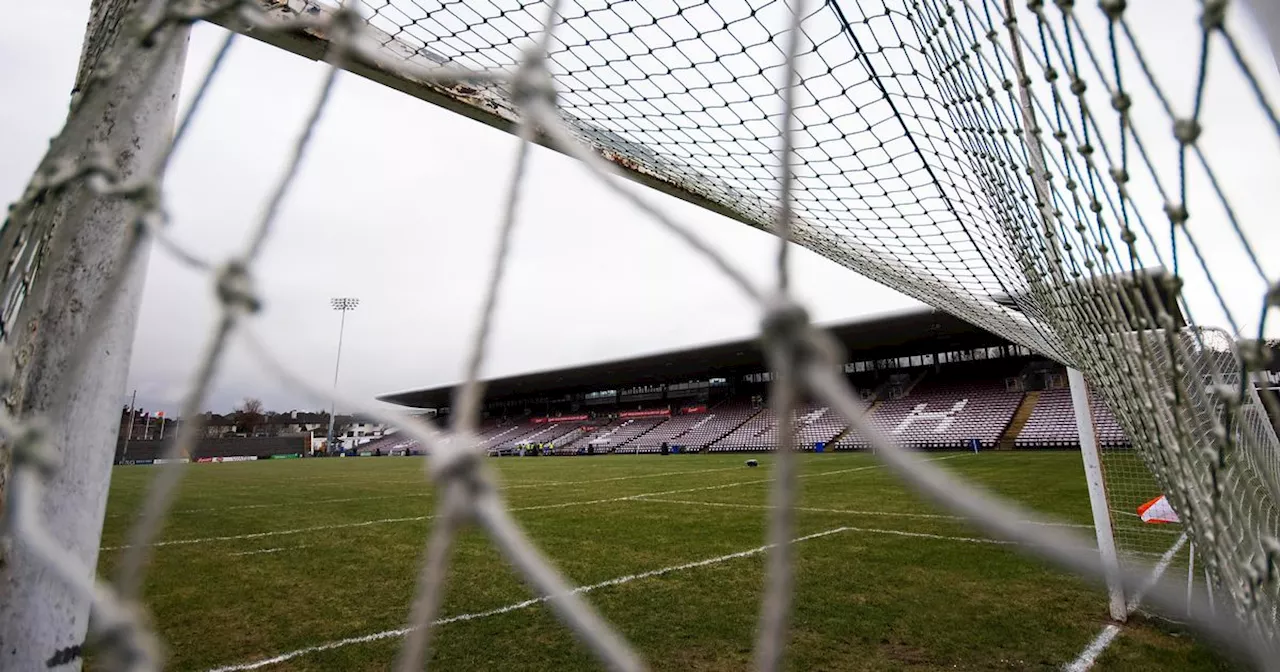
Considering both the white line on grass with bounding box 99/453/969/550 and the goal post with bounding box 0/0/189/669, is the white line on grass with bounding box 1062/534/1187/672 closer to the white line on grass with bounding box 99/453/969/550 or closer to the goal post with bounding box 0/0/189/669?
the goal post with bounding box 0/0/189/669

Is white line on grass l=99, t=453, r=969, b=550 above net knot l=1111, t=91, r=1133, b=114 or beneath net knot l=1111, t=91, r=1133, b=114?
beneath

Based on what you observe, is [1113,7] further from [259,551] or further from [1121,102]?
[259,551]

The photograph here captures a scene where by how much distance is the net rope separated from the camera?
0.62 m

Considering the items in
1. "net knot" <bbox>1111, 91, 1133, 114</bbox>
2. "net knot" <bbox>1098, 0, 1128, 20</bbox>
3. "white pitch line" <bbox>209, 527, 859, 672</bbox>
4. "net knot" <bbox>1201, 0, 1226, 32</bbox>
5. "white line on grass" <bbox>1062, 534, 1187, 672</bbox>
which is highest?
"net knot" <bbox>1098, 0, 1128, 20</bbox>

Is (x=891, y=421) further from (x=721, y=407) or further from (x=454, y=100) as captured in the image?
(x=454, y=100)

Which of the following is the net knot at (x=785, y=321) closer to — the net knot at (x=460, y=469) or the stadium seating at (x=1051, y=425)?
the net knot at (x=460, y=469)

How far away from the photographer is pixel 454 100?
6.99ft

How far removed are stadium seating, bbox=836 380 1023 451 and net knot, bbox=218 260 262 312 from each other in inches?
849

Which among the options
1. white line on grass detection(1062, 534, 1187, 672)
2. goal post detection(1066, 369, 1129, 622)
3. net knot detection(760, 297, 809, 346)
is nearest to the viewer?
net knot detection(760, 297, 809, 346)

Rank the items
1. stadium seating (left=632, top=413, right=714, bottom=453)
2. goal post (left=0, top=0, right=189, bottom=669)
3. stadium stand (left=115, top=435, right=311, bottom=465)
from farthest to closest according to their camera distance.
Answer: stadium stand (left=115, top=435, right=311, bottom=465)
stadium seating (left=632, top=413, right=714, bottom=453)
goal post (left=0, top=0, right=189, bottom=669)

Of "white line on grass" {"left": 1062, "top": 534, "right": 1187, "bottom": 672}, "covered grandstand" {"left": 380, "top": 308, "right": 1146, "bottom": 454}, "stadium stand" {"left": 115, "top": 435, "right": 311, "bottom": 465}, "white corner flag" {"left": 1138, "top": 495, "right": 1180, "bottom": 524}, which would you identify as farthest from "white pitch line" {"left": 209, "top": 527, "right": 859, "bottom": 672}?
"stadium stand" {"left": 115, "top": 435, "right": 311, "bottom": 465}

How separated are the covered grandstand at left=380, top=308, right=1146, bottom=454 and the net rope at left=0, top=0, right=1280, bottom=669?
12835mm

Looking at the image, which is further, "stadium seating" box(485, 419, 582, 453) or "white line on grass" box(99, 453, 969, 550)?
"stadium seating" box(485, 419, 582, 453)

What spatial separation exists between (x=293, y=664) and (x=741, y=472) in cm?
1185
